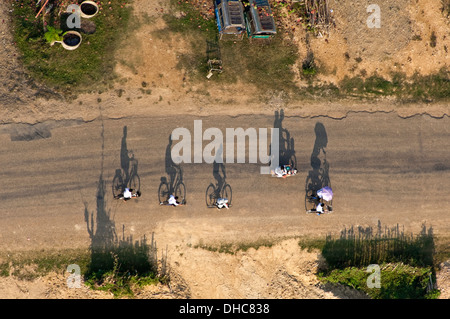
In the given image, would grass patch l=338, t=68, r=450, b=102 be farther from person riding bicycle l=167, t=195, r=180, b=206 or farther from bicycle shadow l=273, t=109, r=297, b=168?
person riding bicycle l=167, t=195, r=180, b=206

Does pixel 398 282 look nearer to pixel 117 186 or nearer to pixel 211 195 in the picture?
pixel 211 195

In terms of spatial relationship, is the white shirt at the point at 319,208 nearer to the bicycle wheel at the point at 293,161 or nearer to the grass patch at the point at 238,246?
the bicycle wheel at the point at 293,161

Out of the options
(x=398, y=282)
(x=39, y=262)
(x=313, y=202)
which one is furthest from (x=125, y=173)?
(x=398, y=282)

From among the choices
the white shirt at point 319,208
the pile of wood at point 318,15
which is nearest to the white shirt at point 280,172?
the white shirt at point 319,208

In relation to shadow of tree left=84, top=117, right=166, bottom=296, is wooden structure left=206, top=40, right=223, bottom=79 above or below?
above

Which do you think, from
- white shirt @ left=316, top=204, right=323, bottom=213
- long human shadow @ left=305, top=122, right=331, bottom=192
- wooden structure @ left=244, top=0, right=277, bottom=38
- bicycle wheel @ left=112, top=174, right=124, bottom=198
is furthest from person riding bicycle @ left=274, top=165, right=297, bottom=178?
bicycle wheel @ left=112, top=174, right=124, bottom=198

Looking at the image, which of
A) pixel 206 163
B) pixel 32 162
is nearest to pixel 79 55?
pixel 32 162

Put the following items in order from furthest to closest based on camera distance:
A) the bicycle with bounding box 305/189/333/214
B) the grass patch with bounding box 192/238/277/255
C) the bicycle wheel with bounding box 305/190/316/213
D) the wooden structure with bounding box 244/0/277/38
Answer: the bicycle wheel with bounding box 305/190/316/213 < the bicycle with bounding box 305/189/333/214 < the grass patch with bounding box 192/238/277/255 < the wooden structure with bounding box 244/0/277/38
